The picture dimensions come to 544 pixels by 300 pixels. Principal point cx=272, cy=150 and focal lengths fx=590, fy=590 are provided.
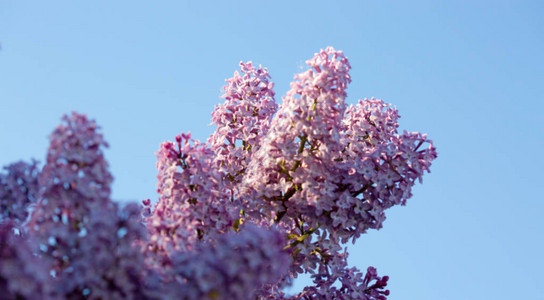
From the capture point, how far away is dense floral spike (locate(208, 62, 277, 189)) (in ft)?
21.8

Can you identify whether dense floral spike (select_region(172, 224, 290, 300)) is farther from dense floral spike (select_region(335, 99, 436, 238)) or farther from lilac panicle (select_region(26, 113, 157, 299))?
dense floral spike (select_region(335, 99, 436, 238))

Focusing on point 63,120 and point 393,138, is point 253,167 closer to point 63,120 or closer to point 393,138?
point 393,138

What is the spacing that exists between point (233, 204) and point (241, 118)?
1.32m

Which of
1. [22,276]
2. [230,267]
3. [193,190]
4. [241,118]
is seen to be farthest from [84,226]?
[241,118]

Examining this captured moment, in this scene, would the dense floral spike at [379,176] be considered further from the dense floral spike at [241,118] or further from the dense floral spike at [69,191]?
the dense floral spike at [69,191]

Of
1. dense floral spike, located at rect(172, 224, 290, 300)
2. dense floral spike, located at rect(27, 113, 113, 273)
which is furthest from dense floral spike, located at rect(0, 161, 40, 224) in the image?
dense floral spike, located at rect(172, 224, 290, 300)

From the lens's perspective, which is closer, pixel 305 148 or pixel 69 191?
pixel 69 191

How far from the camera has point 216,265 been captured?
3.52 m

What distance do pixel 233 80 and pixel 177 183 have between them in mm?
2267

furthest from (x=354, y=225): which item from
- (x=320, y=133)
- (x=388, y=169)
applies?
(x=320, y=133)

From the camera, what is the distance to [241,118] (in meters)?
6.82

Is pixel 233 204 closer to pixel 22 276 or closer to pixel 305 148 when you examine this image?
pixel 305 148

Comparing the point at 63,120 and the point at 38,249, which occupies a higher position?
the point at 63,120

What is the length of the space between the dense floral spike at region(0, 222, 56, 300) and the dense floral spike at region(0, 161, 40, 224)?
1337 millimetres
